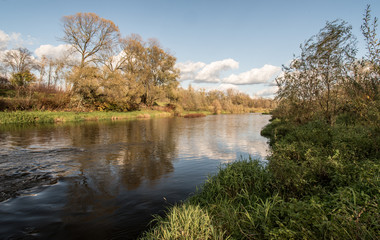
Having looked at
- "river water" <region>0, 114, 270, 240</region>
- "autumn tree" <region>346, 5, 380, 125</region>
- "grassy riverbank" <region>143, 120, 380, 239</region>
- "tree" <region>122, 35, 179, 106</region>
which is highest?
"tree" <region>122, 35, 179, 106</region>

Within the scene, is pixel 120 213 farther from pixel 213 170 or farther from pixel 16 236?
pixel 213 170

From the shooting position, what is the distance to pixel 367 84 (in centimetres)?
757

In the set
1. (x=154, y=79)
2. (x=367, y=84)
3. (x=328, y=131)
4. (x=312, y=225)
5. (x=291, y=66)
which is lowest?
(x=312, y=225)

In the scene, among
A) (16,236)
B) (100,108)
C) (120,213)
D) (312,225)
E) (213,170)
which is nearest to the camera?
(312,225)

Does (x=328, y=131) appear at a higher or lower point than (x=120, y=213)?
higher

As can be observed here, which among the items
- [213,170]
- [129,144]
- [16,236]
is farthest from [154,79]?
[16,236]

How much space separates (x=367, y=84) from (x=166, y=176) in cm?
804

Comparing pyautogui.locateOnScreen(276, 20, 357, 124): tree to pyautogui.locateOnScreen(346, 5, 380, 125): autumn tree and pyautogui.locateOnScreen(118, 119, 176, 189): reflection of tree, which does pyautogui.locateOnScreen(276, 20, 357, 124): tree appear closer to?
pyautogui.locateOnScreen(346, 5, 380, 125): autumn tree

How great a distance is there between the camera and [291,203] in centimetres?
385

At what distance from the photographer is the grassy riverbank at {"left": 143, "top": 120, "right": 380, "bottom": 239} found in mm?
3061

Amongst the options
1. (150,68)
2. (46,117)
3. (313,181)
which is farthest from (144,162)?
→ (150,68)

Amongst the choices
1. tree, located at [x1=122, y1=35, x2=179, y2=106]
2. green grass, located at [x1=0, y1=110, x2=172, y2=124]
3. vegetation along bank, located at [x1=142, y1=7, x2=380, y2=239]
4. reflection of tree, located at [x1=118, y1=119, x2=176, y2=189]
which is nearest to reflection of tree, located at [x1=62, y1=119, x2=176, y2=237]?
reflection of tree, located at [x1=118, y1=119, x2=176, y2=189]

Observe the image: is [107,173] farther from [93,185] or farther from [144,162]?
[144,162]

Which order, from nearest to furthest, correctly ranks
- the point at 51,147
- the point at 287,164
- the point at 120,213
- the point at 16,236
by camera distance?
the point at 16,236, the point at 120,213, the point at 287,164, the point at 51,147
